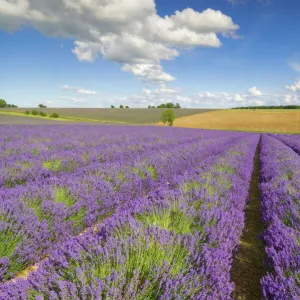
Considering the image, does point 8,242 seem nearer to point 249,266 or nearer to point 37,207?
point 37,207

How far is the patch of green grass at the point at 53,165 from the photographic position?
18.6ft

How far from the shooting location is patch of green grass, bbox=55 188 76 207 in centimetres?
338

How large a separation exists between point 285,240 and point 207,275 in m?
0.89

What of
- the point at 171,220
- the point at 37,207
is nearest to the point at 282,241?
the point at 171,220

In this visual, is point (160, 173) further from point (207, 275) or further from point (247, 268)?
point (207, 275)

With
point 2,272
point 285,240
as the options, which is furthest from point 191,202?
point 2,272

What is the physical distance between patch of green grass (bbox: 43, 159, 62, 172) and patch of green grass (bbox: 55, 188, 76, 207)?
2.22m

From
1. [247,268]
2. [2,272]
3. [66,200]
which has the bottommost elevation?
[247,268]

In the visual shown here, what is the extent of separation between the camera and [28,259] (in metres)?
2.63

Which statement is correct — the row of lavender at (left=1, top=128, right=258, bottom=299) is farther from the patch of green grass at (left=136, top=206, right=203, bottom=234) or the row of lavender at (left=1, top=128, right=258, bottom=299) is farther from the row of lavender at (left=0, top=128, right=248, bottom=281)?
the row of lavender at (left=0, top=128, right=248, bottom=281)

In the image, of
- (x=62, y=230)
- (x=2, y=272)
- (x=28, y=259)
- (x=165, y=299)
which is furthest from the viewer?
(x=62, y=230)

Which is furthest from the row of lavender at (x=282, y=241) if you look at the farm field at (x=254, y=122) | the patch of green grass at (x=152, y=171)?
the farm field at (x=254, y=122)

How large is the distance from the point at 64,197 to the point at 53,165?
2595 mm

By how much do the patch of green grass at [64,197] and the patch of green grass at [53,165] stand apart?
2.22 m
